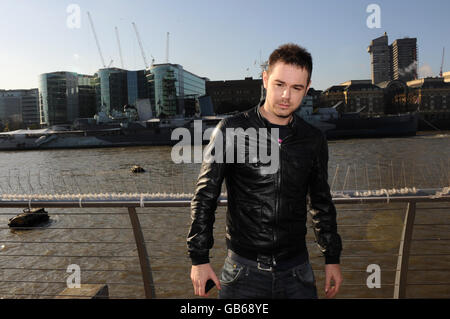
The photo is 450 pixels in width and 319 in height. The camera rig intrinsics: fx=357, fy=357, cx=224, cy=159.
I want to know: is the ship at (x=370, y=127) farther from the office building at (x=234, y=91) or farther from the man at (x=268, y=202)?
the man at (x=268, y=202)

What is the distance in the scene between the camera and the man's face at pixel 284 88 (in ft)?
6.95

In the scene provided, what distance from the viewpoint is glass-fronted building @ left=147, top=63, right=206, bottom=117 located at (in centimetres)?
11343

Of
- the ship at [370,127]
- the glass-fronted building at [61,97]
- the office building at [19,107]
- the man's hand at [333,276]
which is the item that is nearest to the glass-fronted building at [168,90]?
the glass-fronted building at [61,97]

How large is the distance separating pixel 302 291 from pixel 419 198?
48.8 inches

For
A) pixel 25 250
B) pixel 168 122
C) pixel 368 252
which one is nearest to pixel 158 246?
pixel 25 250

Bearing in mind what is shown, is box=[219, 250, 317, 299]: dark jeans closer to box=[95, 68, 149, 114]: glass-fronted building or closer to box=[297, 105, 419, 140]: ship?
box=[297, 105, 419, 140]: ship

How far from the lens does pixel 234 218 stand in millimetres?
2154

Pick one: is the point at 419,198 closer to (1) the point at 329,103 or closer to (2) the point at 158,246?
(2) the point at 158,246

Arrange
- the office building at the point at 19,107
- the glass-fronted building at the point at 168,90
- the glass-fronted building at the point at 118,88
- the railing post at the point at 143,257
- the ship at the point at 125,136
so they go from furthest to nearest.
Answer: the office building at the point at 19,107, the glass-fronted building at the point at 118,88, the glass-fronted building at the point at 168,90, the ship at the point at 125,136, the railing post at the point at 143,257

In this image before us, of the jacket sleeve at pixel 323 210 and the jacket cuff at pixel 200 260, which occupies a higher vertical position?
the jacket sleeve at pixel 323 210

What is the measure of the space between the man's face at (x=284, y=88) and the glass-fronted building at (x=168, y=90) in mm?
110258

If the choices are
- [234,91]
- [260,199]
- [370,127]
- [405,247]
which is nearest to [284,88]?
[260,199]

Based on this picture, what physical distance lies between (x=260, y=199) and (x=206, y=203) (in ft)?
1.06

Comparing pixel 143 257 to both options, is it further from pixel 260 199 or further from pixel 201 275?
pixel 260 199
